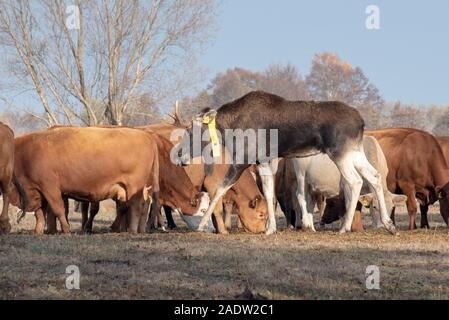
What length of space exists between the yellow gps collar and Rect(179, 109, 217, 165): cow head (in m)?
0.01

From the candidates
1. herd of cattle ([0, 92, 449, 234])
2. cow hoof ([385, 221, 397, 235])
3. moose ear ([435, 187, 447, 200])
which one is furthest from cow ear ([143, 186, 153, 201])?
moose ear ([435, 187, 447, 200])

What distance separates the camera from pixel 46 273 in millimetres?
8852

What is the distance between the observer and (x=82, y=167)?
13.6 meters

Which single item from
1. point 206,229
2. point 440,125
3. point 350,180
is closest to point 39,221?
point 206,229

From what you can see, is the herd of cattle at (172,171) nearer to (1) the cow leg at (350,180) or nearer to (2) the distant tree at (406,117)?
(1) the cow leg at (350,180)

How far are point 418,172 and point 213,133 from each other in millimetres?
5017

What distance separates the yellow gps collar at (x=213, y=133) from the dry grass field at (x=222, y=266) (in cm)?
139

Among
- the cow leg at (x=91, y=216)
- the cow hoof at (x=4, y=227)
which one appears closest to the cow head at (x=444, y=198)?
the cow leg at (x=91, y=216)

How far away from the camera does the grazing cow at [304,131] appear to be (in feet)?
43.8

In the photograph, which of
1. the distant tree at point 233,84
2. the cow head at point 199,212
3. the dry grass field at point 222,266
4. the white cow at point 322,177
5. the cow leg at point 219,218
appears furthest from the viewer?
the distant tree at point 233,84

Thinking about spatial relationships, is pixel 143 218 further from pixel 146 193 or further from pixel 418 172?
pixel 418 172

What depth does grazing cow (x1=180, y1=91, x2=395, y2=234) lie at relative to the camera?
1335 cm

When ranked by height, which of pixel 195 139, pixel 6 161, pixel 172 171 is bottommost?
pixel 172 171
